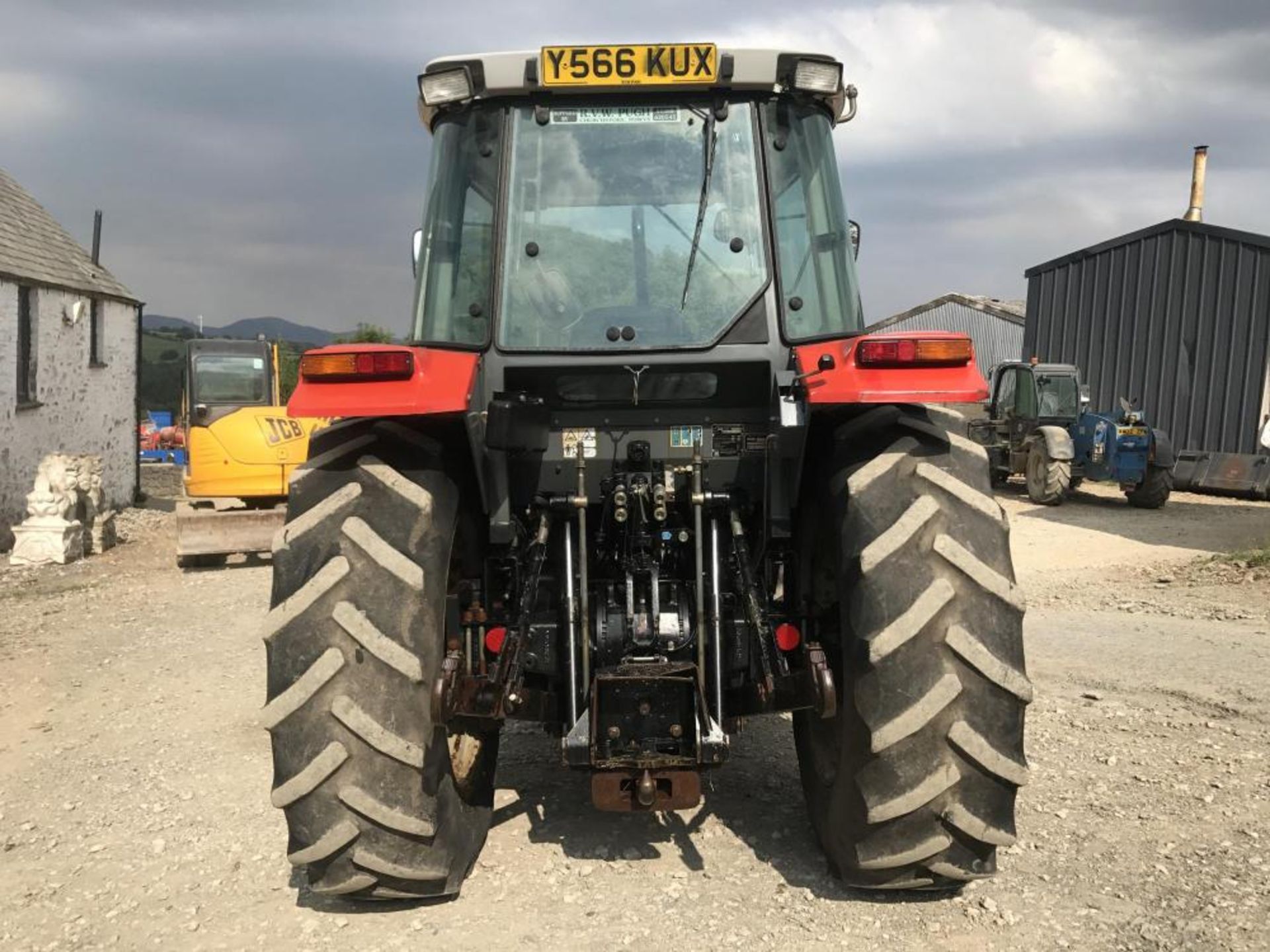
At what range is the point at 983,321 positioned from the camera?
3425 centimetres

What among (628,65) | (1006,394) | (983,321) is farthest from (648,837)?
(983,321)

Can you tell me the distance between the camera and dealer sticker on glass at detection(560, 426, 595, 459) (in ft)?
12.9

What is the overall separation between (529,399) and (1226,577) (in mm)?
8352

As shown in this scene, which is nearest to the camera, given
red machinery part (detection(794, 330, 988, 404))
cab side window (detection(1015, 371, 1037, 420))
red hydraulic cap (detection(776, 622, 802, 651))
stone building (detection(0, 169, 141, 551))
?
red machinery part (detection(794, 330, 988, 404))

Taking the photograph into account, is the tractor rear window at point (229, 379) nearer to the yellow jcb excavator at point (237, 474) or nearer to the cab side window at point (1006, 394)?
the yellow jcb excavator at point (237, 474)

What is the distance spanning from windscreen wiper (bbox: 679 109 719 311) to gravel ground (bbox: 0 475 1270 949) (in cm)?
194

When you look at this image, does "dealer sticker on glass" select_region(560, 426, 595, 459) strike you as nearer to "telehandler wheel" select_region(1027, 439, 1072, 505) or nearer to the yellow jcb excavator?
the yellow jcb excavator

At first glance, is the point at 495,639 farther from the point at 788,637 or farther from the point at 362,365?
the point at 362,365

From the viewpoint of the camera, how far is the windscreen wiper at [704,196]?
3.86m

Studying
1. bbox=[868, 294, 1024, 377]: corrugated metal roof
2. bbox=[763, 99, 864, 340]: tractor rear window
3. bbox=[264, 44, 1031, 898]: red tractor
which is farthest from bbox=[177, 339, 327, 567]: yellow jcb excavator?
bbox=[868, 294, 1024, 377]: corrugated metal roof

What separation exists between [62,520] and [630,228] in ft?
35.9

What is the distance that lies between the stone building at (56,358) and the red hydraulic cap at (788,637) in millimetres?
12826

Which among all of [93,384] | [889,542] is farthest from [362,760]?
[93,384]

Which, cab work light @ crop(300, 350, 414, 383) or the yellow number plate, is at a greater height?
the yellow number plate
